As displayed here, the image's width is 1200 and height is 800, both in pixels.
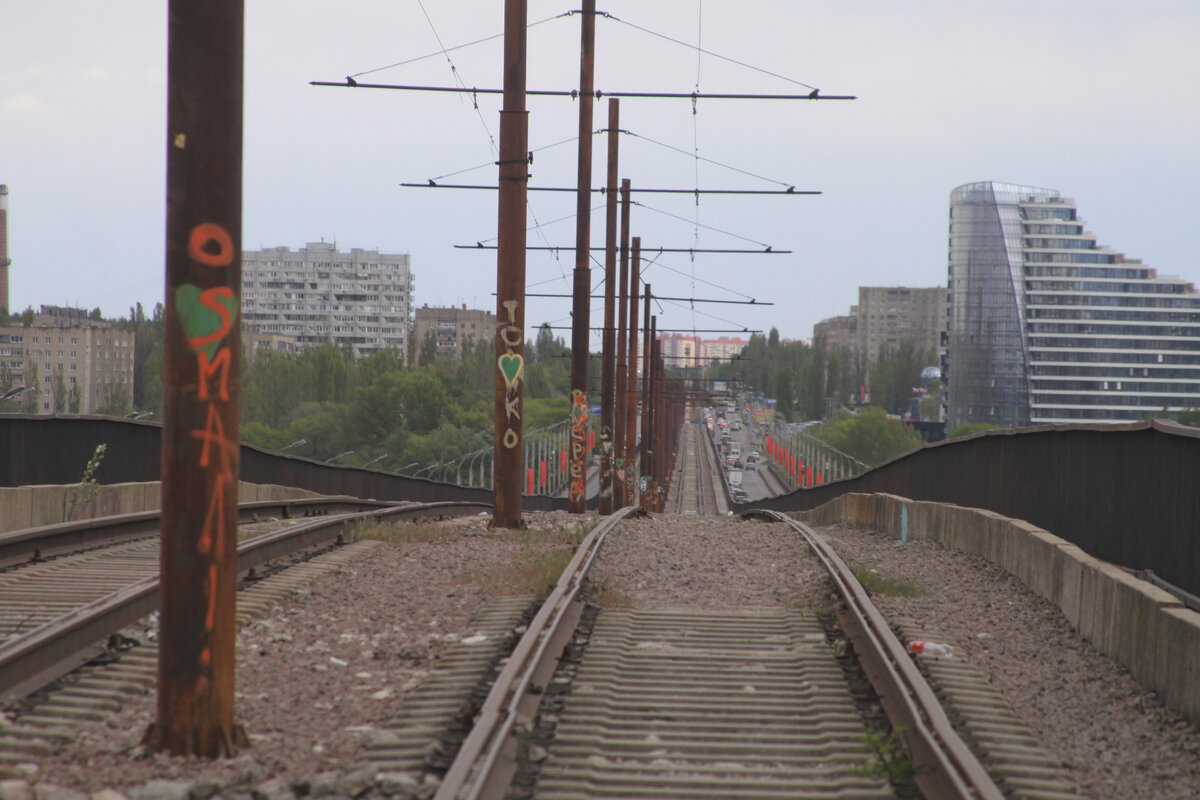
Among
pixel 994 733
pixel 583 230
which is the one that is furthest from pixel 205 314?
pixel 583 230

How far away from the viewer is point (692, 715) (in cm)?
642

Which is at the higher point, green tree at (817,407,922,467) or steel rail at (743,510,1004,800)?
steel rail at (743,510,1004,800)

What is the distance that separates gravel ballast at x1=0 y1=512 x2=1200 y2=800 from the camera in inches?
209

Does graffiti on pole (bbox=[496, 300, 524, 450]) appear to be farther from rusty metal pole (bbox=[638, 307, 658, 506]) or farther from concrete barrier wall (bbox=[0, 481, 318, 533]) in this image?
rusty metal pole (bbox=[638, 307, 658, 506])

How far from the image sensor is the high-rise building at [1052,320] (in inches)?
6393

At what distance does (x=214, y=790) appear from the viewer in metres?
5.00

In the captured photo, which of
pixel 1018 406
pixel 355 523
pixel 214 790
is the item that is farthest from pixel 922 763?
pixel 1018 406

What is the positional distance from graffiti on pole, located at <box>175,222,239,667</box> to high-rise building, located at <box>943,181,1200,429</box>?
16743 cm

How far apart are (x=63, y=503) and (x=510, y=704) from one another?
11.4 m

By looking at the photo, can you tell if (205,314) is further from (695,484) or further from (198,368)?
(695,484)

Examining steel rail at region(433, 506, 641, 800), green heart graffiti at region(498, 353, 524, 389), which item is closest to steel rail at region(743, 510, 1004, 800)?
steel rail at region(433, 506, 641, 800)

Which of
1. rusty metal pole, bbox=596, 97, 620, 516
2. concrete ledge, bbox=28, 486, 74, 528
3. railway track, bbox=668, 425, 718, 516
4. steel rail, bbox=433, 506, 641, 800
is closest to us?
steel rail, bbox=433, 506, 641, 800

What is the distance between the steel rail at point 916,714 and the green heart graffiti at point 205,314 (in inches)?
156

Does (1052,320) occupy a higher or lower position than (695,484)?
higher
